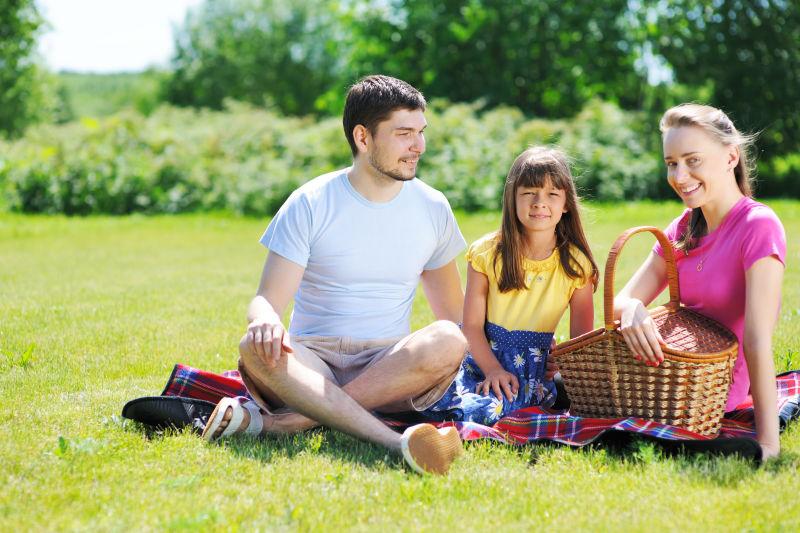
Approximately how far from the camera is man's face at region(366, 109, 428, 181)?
4262mm

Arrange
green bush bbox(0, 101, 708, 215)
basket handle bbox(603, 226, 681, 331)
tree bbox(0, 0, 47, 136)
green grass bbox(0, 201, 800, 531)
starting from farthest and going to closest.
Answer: tree bbox(0, 0, 47, 136) < green bush bbox(0, 101, 708, 215) < basket handle bbox(603, 226, 681, 331) < green grass bbox(0, 201, 800, 531)

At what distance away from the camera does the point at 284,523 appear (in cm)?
292

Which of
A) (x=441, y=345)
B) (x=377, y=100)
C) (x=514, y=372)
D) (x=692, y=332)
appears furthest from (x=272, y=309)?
(x=692, y=332)

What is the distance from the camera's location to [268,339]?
3.66 metres

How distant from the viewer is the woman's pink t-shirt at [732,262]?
3.83 metres

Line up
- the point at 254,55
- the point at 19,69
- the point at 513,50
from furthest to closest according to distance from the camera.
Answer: the point at 254,55 → the point at 19,69 → the point at 513,50

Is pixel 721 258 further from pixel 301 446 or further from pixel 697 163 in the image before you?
pixel 301 446

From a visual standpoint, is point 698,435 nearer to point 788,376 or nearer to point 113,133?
point 788,376

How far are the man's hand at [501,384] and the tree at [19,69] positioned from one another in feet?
61.4

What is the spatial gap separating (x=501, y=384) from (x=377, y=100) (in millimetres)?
1519

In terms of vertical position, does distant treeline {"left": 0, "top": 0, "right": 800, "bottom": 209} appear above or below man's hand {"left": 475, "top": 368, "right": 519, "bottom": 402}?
above

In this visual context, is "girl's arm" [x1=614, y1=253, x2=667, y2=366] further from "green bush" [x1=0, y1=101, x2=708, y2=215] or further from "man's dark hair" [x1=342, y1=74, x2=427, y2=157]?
"green bush" [x1=0, y1=101, x2=708, y2=215]

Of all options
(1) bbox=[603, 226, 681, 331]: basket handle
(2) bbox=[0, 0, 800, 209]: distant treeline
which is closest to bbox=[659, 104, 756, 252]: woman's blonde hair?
(1) bbox=[603, 226, 681, 331]: basket handle

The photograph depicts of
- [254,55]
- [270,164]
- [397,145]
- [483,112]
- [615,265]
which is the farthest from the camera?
[254,55]
